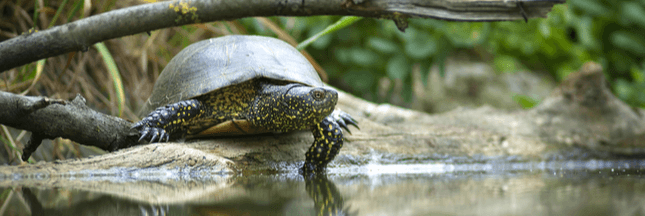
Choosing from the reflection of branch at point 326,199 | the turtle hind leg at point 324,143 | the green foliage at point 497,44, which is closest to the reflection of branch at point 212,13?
the turtle hind leg at point 324,143

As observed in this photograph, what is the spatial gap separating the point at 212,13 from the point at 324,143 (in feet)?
2.58

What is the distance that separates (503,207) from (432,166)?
4.87ft

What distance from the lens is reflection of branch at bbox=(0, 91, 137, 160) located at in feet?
4.80

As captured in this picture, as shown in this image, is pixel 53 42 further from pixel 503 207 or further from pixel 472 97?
pixel 472 97

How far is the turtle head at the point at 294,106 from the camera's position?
1.85 metres

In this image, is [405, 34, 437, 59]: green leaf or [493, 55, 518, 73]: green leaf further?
[493, 55, 518, 73]: green leaf

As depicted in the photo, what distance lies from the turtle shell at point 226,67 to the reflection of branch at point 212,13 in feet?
1.15

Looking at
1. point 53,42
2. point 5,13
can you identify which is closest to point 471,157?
point 53,42

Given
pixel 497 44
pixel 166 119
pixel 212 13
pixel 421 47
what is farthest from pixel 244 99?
pixel 497 44

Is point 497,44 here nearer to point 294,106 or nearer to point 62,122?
point 294,106

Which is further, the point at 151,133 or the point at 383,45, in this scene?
the point at 383,45

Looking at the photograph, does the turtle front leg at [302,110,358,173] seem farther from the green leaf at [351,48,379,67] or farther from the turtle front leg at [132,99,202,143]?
the green leaf at [351,48,379,67]

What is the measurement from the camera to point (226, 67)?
2205 millimetres

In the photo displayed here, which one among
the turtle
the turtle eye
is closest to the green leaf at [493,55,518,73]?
the turtle
